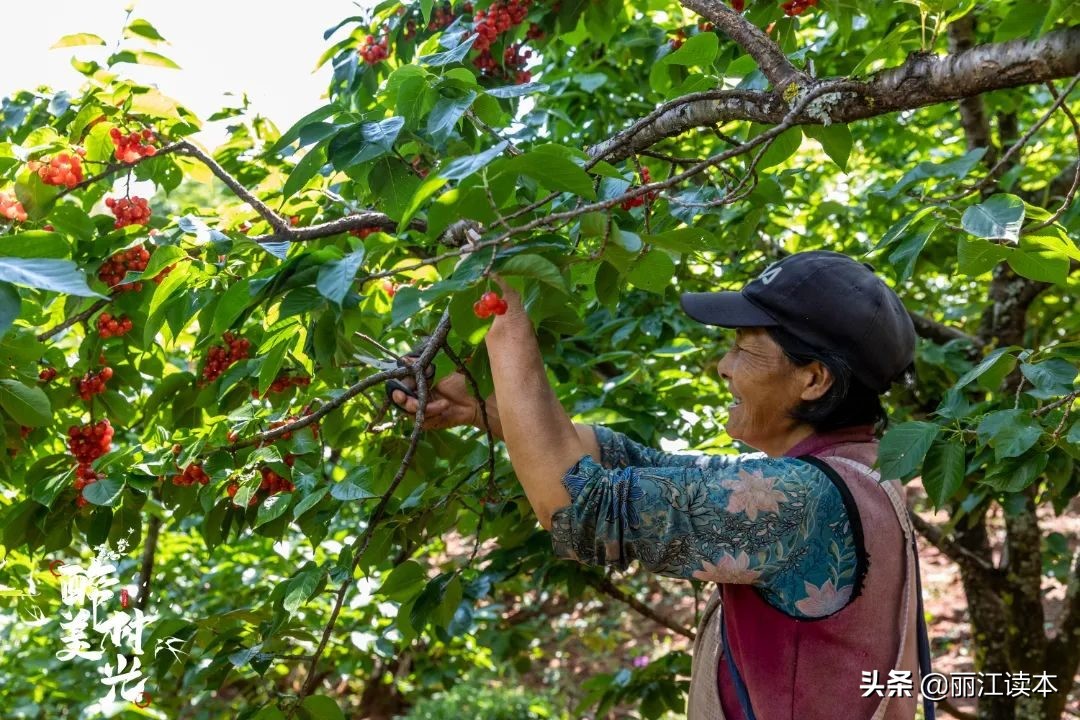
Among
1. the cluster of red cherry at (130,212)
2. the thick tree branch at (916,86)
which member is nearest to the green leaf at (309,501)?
the thick tree branch at (916,86)

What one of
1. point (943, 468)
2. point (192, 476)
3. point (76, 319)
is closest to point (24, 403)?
→ point (76, 319)

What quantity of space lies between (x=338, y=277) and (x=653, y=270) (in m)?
0.51

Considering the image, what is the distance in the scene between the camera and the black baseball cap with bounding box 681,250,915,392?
172 centimetres

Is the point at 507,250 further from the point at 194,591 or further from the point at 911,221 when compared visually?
the point at 194,591

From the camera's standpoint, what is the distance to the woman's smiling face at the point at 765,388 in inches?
69.5

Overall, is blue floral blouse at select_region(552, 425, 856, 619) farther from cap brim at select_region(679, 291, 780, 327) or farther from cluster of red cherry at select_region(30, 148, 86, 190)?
cluster of red cherry at select_region(30, 148, 86, 190)

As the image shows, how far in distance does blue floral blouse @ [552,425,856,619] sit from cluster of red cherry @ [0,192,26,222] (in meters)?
1.33

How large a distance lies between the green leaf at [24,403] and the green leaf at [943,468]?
163 centimetres

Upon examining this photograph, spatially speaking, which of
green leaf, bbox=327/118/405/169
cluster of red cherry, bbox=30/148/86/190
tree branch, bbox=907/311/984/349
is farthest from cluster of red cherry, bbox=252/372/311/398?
tree branch, bbox=907/311/984/349

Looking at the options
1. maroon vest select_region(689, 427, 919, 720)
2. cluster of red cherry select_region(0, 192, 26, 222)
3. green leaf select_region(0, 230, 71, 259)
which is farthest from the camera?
cluster of red cherry select_region(0, 192, 26, 222)

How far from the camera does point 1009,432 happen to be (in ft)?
5.75

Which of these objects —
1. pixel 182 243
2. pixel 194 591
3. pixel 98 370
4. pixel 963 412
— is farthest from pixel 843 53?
pixel 194 591

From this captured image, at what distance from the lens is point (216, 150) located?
297cm

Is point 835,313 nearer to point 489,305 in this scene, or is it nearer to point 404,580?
point 489,305
